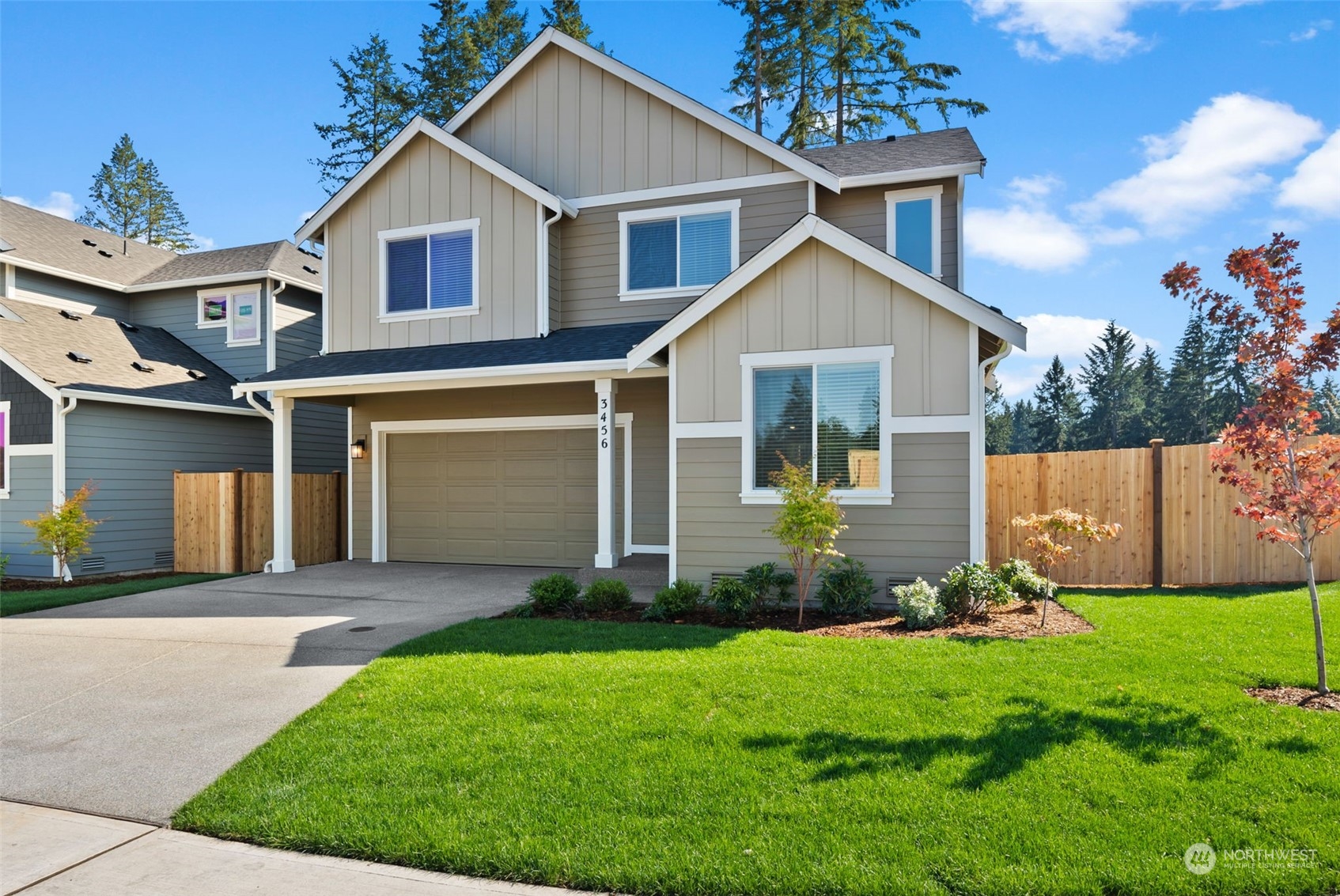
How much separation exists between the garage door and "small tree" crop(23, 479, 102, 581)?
4.67 m

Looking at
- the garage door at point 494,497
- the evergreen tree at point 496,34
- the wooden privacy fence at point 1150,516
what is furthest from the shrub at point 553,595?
the evergreen tree at point 496,34

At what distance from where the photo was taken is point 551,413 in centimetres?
1334

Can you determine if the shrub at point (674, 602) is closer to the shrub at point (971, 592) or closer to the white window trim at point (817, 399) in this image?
the white window trim at point (817, 399)

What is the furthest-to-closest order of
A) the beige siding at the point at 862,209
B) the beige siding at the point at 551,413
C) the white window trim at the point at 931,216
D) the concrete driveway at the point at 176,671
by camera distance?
the beige siding at the point at 551,413, the beige siding at the point at 862,209, the white window trim at the point at 931,216, the concrete driveway at the point at 176,671

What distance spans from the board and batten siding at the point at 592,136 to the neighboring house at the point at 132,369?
7.10 meters

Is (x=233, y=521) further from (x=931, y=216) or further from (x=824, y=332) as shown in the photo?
Answer: (x=931, y=216)

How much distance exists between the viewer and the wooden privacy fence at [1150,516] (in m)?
10.6

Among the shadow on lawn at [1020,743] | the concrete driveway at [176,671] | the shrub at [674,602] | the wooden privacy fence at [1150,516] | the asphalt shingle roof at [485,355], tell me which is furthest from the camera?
the asphalt shingle roof at [485,355]

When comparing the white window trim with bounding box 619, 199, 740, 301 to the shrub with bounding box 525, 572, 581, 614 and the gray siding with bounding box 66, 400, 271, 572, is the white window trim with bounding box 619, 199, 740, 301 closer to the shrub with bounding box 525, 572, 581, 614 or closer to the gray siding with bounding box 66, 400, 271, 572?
the shrub with bounding box 525, 572, 581, 614

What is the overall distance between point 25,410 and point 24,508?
1.73m

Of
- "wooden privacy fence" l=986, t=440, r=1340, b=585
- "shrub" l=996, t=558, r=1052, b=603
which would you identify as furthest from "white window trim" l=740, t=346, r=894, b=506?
"wooden privacy fence" l=986, t=440, r=1340, b=585

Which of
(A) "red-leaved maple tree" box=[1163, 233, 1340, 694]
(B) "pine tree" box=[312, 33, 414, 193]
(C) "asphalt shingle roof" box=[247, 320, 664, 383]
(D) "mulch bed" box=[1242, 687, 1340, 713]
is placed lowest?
(D) "mulch bed" box=[1242, 687, 1340, 713]

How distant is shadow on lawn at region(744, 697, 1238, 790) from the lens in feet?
14.4

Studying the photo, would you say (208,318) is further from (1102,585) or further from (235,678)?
(1102,585)
